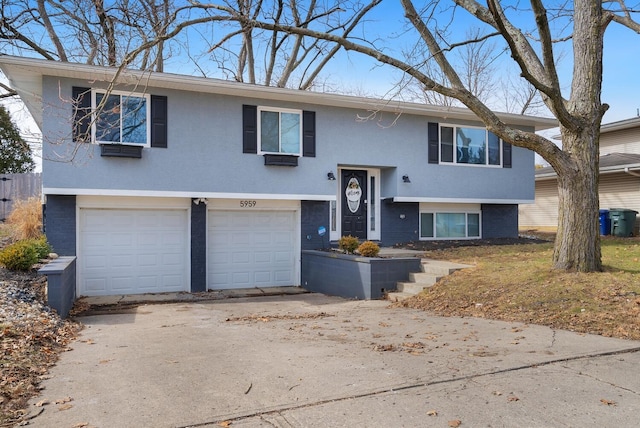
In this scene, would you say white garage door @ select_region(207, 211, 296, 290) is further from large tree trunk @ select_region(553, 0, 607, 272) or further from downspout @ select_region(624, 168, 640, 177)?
downspout @ select_region(624, 168, 640, 177)

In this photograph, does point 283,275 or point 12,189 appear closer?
point 283,275

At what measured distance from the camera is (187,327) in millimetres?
7984

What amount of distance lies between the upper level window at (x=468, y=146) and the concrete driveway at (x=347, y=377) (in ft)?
28.4

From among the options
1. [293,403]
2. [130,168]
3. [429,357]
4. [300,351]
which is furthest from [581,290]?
[130,168]

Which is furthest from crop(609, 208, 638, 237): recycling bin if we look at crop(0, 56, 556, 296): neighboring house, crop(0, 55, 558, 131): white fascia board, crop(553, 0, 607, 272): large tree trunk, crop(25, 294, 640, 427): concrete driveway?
crop(25, 294, 640, 427): concrete driveway

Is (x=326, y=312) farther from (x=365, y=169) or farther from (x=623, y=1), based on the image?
(x=623, y=1)

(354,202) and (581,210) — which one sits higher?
(354,202)

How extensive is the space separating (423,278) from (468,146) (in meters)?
6.49

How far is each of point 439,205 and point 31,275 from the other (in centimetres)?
1119

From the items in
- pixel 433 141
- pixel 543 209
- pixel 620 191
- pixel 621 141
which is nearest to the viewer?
pixel 433 141

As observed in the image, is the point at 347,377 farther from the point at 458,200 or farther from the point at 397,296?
the point at 458,200

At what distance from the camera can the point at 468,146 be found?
51.9 feet

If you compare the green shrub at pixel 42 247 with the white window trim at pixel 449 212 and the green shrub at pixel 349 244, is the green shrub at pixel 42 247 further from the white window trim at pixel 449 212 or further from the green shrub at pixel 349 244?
the white window trim at pixel 449 212

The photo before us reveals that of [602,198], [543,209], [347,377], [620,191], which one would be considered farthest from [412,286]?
[543,209]
